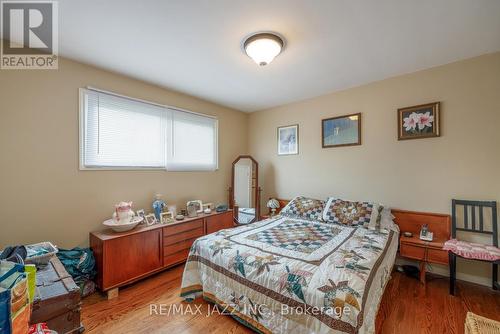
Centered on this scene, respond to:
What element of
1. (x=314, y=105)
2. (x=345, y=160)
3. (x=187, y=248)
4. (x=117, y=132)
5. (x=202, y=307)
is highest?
(x=314, y=105)

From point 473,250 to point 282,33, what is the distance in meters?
2.67

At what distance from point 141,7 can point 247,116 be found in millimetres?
2937

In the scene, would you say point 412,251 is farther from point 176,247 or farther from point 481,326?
point 176,247

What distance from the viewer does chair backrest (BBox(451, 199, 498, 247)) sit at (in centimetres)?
210

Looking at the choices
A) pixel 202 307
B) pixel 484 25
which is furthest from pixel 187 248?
pixel 484 25

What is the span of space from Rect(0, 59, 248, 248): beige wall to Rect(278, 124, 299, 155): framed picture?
2253 mm

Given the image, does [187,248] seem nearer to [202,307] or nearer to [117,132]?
[202,307]

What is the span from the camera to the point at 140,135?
8.94 ft

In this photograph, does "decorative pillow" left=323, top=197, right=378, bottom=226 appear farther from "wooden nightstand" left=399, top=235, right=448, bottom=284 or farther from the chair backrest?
the chair backrest

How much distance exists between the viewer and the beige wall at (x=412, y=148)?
2197 mm

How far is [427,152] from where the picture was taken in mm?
2496

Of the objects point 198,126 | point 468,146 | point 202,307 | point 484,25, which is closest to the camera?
point 484,25

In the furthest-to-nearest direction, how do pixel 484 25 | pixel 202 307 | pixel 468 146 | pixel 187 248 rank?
pixel 187 248 → pixel 468 146 → pixel 202 307 → pixel 484 25

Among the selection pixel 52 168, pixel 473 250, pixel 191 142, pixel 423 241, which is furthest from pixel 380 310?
pixel 52 168
